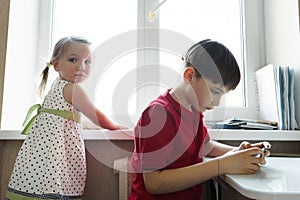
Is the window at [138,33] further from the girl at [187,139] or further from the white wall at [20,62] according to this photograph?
the girl at [187,139]

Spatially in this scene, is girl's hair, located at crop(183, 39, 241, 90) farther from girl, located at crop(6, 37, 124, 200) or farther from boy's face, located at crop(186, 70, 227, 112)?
girl, located at crop(6, 37, 124, 200)

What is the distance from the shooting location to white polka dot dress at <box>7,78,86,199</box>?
848 mm

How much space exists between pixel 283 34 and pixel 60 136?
36.3 inches

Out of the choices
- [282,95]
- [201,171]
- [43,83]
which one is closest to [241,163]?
[201,171]

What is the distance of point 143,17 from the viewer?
4.40 feet

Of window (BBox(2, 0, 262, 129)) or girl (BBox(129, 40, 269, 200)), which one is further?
window (BBox(2, 0, 262, 129))

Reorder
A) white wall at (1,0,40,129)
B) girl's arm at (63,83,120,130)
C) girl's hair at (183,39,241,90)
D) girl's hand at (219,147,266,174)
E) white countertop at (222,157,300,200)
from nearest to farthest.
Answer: white countertop at (222,157,300,200), girl's hand at (219,147,266,174), girl's hair at (183,39,241,90), girl's arm at (63,83,120,130), white wall at (1,0,40,129)

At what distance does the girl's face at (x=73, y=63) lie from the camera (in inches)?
37.7

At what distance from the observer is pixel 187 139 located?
2.73 ft

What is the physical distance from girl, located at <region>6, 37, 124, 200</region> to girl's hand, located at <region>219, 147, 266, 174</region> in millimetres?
454

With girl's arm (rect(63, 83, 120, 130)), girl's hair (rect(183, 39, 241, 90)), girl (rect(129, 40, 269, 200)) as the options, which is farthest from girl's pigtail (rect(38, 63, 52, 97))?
girl's hair (rect(183, 39, 241, 90))

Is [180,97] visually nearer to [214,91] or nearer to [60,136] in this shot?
[214,91]

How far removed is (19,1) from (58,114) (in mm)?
532

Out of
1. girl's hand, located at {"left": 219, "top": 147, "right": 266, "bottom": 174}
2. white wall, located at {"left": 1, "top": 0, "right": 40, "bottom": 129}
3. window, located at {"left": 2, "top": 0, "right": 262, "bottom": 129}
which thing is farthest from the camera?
window, located at {"left": 2, "top": 0, "right": 262, "bottom": 129}
